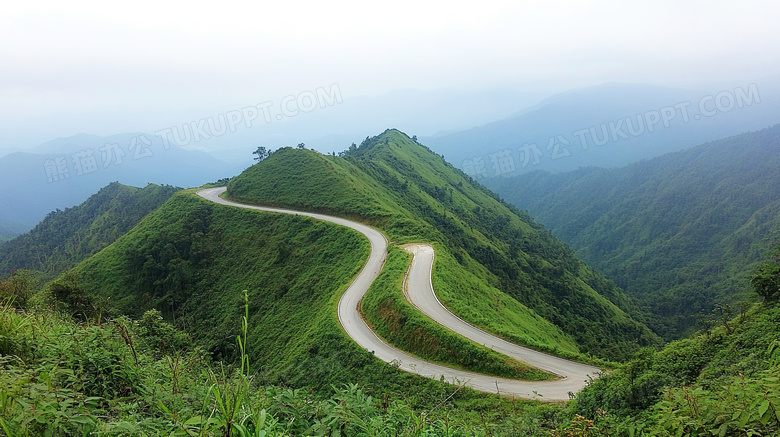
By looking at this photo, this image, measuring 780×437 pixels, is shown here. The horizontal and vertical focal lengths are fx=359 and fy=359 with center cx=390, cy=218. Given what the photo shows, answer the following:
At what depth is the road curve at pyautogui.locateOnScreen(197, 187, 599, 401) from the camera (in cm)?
1998

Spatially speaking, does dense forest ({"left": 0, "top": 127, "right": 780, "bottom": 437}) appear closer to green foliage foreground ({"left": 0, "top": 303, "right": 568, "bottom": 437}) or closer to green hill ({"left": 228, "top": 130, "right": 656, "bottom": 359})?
green foliage foreground ({"left": 0, "top": 303, "right": 568, "bottom": 437})

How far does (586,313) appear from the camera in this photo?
2153 inches

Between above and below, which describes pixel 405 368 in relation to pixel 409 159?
below

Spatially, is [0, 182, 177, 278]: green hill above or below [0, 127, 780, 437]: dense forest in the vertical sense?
above

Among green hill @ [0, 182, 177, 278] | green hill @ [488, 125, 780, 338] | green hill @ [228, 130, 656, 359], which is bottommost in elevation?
green hill @ [488, 125, 780, 338]

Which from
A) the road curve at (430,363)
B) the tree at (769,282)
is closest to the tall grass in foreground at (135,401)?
the road curve at (430,363)

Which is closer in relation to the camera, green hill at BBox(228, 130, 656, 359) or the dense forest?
the dense forest

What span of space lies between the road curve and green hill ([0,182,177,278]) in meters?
67.8

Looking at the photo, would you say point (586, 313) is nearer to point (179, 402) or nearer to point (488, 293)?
point (488, 293)

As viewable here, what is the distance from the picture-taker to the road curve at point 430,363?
19984 mm

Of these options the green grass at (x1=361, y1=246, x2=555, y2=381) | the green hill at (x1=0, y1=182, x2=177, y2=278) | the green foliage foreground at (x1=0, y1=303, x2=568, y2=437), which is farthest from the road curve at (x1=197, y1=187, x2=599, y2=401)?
the green hill at (x1=0, y1=182, x2=177, y2=278)

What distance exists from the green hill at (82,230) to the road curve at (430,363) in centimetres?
6785

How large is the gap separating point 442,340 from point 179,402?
813 inches

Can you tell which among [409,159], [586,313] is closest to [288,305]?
[586,313]
